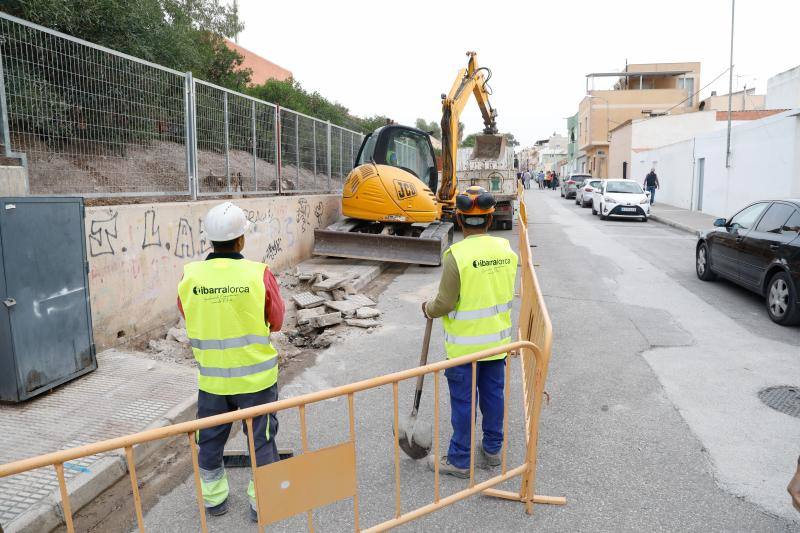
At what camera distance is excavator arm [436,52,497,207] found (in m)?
12.1

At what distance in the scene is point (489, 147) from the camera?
57.5 ft

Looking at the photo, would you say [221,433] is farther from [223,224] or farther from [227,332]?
[223,224]

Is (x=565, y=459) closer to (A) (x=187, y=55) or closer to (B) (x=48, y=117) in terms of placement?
(B) (x=48, y=117)

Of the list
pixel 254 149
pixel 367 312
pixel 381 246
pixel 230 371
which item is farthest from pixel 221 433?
pixel 381 246

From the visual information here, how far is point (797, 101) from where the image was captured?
89.8 feet

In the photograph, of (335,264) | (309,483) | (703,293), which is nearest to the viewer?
(309,483)

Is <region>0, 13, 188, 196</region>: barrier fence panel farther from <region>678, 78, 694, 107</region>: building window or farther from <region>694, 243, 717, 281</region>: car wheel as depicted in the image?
<region>678, 78, 694, 107</region>: building window

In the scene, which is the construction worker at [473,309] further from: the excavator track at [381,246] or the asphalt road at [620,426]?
the excavator track at [381,246]

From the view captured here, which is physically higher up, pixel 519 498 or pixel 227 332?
pixel 227 332

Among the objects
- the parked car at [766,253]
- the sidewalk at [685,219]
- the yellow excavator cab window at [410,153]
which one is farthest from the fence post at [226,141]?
the sidewalk at [685,219]

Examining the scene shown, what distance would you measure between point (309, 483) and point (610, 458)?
2262 millimetres

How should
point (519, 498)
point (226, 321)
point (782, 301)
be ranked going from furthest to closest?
1. point (782, 301)
2. point (519, 498)
3. point (226, 321)

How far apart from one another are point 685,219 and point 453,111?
1197cm

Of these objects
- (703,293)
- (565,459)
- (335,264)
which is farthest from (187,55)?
(565,459)
